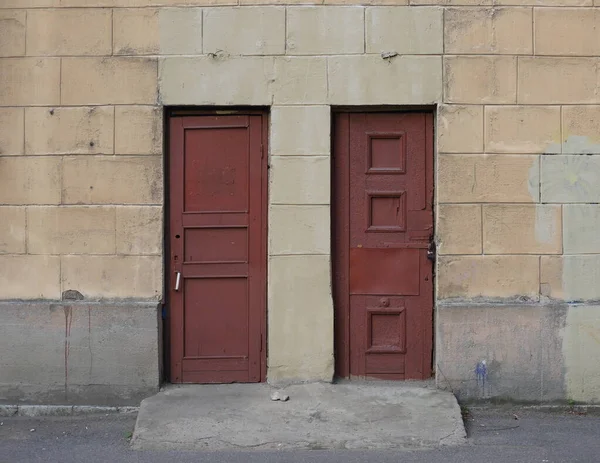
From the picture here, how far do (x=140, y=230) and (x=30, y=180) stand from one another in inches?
39.7

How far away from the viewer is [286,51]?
226 inches

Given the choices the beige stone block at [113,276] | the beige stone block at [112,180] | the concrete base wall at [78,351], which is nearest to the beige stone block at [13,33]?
the beige stone block at [112,180]

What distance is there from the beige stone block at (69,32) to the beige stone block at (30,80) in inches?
3.8

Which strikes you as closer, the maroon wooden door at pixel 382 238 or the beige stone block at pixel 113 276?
the beige stone block at pixel 113 276

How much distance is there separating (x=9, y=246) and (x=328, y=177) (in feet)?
8.86

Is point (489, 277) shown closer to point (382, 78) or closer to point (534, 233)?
point (534, 233)

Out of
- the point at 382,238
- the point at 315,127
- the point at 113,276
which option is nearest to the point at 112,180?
the point at 113,276

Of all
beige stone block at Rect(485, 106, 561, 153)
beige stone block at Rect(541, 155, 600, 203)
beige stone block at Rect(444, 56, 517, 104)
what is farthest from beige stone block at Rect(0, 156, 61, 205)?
beige stone block at Rect(541, 155, 600, 203)

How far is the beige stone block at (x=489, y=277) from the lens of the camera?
5711mm

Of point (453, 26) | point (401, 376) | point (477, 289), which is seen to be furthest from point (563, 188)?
point (401, 376)

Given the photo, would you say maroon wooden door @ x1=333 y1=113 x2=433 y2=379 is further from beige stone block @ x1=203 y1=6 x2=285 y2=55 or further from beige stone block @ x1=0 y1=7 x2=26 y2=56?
beige stone block @ x1=0 y1=7 x2=26 y2=56

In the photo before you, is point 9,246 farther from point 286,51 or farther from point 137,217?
point 286,51

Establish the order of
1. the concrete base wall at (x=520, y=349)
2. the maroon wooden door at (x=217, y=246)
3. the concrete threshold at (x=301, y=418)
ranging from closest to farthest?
the concrete threshold at (x=301, y=418) < the concrete base wall at (x=520, y=349) < the maroon wooden door at (x=217, y=246)

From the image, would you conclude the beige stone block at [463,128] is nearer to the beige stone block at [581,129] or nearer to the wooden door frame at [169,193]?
the beige stone block at [581,129]
